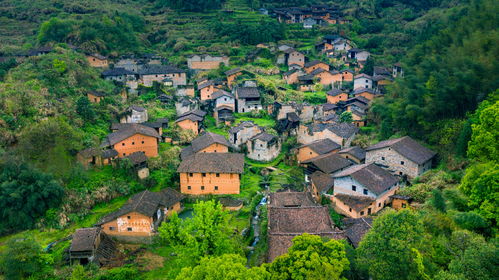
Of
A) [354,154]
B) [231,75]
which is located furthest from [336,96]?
[354,154]

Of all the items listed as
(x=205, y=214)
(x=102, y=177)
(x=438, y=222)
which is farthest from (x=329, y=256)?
(x=102, y=177)

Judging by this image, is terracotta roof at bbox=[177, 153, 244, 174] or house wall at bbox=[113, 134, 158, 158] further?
house wall at bbox=[113, 134, 158, 158]

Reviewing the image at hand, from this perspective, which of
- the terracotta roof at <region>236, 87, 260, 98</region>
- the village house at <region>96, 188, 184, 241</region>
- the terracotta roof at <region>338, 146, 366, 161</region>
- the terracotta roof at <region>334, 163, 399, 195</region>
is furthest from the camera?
the terracotta roof at <region>236, 87, 260, 98</region>

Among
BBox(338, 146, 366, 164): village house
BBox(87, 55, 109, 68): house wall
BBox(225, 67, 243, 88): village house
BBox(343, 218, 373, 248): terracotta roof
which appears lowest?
BBox(338, 146, 366, 164): village house

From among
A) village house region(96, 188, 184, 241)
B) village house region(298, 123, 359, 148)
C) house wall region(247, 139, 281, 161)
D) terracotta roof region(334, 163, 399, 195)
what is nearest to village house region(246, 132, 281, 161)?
house wall region(247, 139, 281, 161)

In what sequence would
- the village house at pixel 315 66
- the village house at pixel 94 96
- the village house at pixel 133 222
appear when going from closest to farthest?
1. the village house at pixel 133 222
2. the village house at pixel 94 96
3. the village house at pixel 315 66

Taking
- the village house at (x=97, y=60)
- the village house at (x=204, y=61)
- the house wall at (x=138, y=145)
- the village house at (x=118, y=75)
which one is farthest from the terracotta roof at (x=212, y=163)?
the village house at (x=204, y=61)

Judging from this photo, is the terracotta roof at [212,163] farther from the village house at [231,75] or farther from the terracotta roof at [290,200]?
the village house at [231,75]

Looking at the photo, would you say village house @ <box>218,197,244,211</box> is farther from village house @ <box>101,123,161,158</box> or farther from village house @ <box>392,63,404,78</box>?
village house @ <box>392,63,404,78</box>
